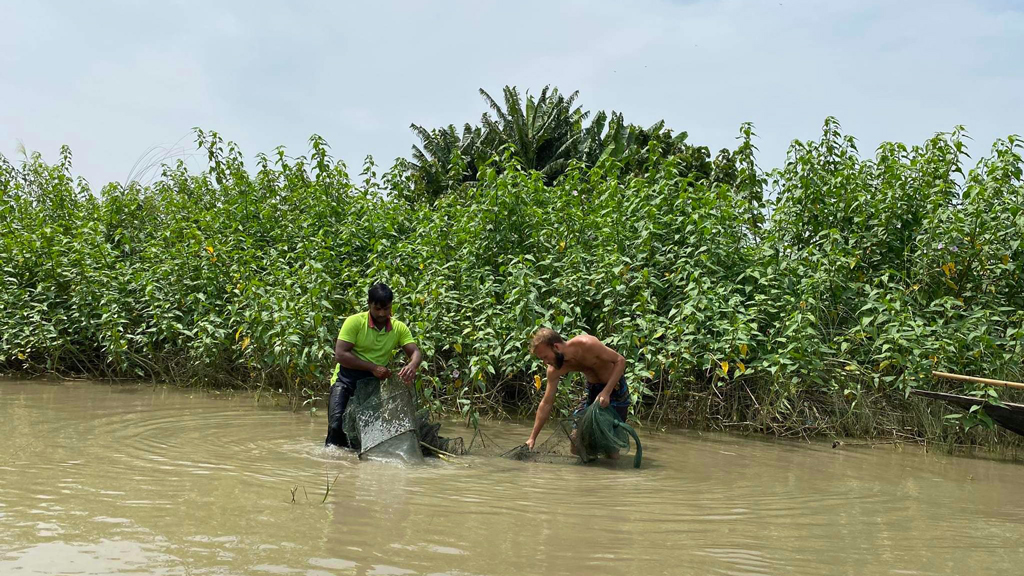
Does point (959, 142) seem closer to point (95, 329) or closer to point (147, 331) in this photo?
point (147, 331)

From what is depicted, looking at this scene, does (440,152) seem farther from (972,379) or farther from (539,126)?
(972,379)

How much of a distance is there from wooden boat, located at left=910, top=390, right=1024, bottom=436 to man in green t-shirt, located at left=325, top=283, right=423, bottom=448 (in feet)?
14.4

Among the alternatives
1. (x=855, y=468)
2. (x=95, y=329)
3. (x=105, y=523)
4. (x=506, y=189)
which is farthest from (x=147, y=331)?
(x=855, y=468)

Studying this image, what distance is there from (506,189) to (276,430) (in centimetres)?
330

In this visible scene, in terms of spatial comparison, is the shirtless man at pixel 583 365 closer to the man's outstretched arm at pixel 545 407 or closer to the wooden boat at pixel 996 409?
the man's outstretched arm at pixel 545 407

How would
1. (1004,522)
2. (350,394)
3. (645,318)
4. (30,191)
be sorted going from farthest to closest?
(30,191) → (645,318) → (350,394) → (1004,522)

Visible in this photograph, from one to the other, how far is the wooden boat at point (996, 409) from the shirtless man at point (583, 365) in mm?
2764

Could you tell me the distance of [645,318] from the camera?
789 cm

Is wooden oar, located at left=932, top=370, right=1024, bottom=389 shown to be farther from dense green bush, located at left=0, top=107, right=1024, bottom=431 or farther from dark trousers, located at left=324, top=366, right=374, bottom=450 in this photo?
dark trousers, located at left=324, top=366, right=374, bottom=450

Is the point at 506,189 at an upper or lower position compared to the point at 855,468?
upper

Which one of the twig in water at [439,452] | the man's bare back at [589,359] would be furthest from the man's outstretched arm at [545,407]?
the twig in water at [439,452]

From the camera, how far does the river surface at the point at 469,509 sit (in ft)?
11.4

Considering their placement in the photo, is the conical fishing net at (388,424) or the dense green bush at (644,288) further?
the dense green bush at (644,288)

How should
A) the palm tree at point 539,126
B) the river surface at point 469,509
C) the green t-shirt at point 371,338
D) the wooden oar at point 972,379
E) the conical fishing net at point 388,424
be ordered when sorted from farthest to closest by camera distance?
the palm tree at point 539,126, the wooden oar at point 972,379, the green t-shirt at point 371,338, the conical fishing net at point 388,424, the river surface at point 469,509
